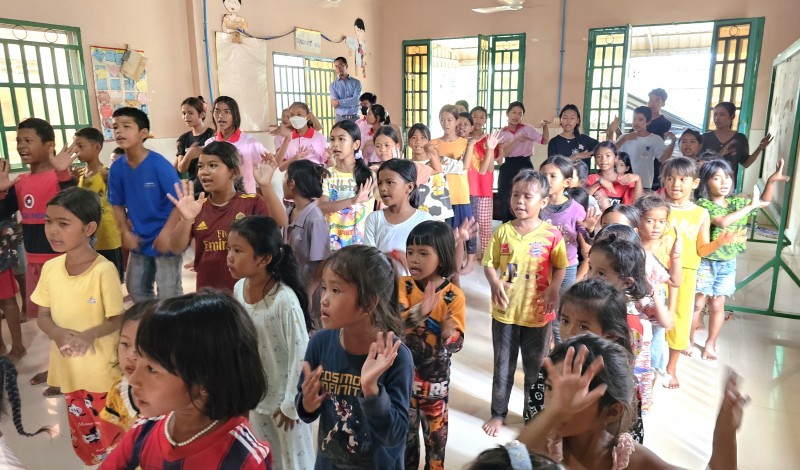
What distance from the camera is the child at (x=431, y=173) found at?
3795 mm

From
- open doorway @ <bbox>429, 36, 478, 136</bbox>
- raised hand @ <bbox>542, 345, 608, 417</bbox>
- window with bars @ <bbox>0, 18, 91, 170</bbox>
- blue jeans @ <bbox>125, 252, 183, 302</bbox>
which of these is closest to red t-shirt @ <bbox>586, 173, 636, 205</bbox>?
blue jeans @ <bbox>125, 252, 183, 302</bbox>

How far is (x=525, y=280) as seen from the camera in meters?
2.42

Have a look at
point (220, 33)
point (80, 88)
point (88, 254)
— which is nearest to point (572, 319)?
point (88, 254)

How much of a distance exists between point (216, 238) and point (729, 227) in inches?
112

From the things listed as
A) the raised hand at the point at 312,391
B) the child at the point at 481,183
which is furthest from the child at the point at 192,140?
the raised hand at the point at 312,391

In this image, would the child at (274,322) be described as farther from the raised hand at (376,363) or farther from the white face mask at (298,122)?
the white face mask at (298,122)

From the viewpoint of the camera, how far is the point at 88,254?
1.93 metres

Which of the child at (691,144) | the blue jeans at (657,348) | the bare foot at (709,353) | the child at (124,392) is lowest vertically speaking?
the bare foot at (709,353)

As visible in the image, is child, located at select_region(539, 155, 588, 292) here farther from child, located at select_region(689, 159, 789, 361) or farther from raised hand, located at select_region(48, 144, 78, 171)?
raised hand, located at select_region(48, 144, 78, 171)

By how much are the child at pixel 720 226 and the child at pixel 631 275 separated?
1337mm

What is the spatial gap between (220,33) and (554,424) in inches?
256

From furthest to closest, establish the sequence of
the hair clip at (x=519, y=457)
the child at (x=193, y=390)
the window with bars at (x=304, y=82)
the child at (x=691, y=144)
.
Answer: the window with bars at (x=304, y=82) → the child at (x=691, y=144) → the child at (x=193, y=390) → the hair clip at (x=519, y=457)

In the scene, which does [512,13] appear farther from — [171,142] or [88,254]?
[88,254]

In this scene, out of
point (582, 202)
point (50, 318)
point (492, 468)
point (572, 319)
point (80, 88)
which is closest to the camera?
point (492, 468)
